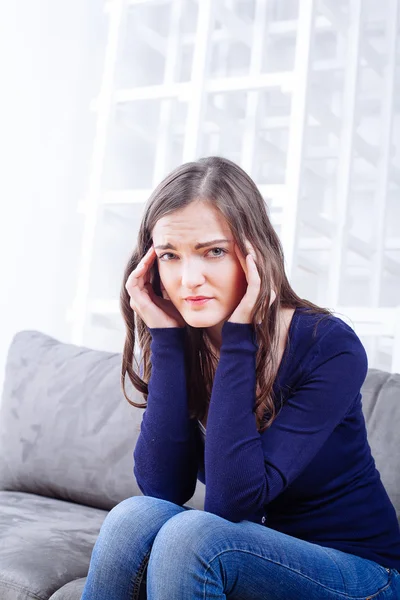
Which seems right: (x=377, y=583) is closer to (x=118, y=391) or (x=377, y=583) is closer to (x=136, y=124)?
(x=118, y=391)

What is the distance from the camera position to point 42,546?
146cm

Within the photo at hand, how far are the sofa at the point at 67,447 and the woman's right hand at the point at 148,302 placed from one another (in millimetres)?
456

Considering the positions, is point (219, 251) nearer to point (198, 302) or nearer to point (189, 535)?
point (198, 302)

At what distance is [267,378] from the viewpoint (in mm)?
1235

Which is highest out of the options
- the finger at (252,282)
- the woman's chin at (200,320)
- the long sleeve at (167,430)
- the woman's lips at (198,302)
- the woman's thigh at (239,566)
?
the finger at (252,282)

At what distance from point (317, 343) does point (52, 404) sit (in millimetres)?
922

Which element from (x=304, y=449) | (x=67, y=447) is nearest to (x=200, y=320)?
(x=304, y=449)

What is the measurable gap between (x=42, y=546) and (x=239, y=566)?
548mm

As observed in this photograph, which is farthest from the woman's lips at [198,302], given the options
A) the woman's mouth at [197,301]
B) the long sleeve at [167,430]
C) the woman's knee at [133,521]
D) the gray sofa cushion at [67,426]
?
the gray sofa cushion at [67,426]

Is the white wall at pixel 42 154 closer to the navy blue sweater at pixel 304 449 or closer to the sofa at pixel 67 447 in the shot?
the sofa at pixel 67 447

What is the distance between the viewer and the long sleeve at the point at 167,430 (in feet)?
4.32

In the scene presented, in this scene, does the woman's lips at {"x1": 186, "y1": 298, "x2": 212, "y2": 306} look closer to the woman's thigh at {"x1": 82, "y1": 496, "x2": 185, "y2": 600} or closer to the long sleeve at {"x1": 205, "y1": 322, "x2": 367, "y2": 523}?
the long sleeve at {"x1": 205, "y1": 322, "x2": 367, "y2": 523}

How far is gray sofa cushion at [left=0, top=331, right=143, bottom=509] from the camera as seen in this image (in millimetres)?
1822

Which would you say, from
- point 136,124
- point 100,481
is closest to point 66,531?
point 100,481
